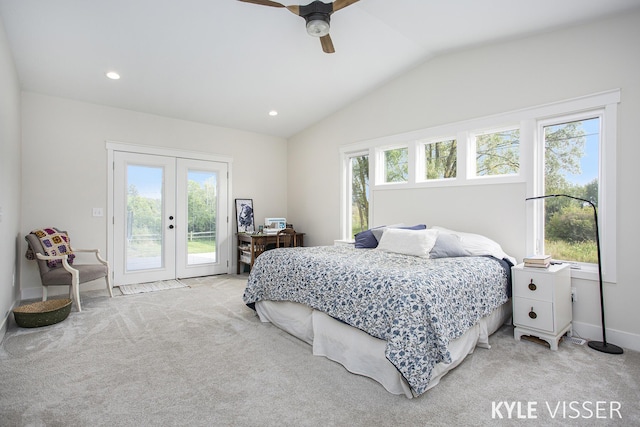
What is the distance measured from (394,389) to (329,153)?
4.09 meters

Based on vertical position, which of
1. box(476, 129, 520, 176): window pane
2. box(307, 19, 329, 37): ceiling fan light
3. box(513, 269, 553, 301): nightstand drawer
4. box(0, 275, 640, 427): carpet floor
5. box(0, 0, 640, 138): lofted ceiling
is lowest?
box(0, 275, 640, 427): carpet floor

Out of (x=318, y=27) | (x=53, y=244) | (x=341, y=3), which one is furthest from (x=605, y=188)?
(x=53, y=244)

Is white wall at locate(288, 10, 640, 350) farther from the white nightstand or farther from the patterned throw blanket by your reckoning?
the patterned throw blanket

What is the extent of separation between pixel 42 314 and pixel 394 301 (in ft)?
11.1

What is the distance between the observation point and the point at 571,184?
10.3ft

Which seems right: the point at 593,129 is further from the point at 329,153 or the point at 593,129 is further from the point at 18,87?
the point at 18,87

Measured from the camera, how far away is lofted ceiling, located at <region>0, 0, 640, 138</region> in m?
2.90

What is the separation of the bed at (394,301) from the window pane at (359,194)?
4.90 feet

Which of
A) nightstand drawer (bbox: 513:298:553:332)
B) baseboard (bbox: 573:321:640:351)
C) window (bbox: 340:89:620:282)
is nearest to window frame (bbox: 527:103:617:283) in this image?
window (bbox: 340:89:620:282)

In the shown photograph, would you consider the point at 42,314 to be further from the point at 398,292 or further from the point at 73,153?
the point at 398,292

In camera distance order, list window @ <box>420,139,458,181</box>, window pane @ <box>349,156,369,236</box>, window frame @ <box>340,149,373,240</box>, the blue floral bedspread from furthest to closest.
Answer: window frame @ <box>340,149,373,240</box>
window pane @ <box>349,156,369,236</box>
window @ <box>420,139,458,181</box>
the blue floral bedspread

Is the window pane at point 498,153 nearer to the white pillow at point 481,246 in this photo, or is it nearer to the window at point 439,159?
the window at point 439,159

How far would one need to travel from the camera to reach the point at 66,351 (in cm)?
264

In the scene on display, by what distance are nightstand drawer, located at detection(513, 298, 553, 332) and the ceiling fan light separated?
2883 millimetres
